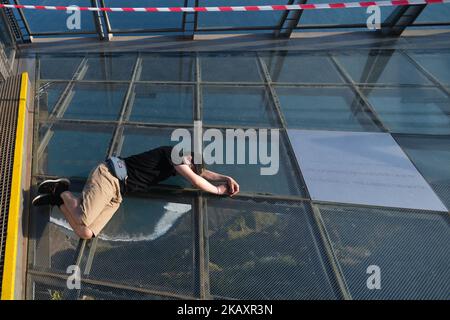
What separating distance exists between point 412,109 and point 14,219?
5335 millimetres

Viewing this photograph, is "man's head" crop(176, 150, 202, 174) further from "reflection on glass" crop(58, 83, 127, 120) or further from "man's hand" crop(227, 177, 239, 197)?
"reflection on glass" crop(58, 83, 127, 120)

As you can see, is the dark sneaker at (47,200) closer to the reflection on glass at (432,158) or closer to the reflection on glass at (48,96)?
the reflection on glass at (48,96)

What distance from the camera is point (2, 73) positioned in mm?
4996

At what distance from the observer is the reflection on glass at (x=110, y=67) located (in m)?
5.24

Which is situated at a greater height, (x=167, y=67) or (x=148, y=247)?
(x=167, y=67)

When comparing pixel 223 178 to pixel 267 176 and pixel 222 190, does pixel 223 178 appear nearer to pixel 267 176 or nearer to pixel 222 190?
pixel 222 190

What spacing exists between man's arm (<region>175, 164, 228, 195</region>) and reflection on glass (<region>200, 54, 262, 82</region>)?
8.26 ft

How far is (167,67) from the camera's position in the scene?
18.1ft

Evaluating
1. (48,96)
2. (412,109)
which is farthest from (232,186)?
(48,96)

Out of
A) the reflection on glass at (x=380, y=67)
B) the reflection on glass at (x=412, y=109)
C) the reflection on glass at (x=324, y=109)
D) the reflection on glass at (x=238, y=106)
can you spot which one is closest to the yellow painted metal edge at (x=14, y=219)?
the reflection on glass at (x=238, y=106)

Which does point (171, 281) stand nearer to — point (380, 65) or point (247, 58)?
point (247, 58)

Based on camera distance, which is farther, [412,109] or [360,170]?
[412,109]

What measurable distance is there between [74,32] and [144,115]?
10.5ft

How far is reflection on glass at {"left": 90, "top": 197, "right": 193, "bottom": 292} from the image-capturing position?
103 inches
